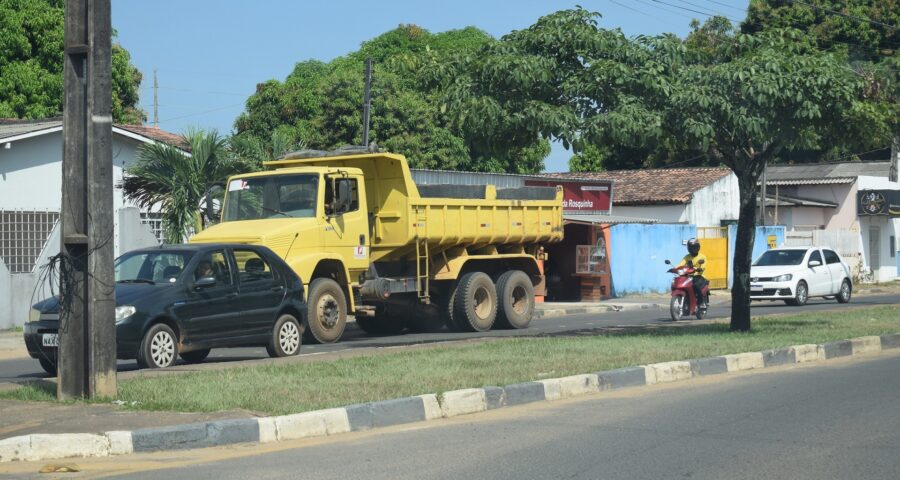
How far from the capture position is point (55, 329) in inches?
500

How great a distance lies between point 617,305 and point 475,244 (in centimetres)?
955

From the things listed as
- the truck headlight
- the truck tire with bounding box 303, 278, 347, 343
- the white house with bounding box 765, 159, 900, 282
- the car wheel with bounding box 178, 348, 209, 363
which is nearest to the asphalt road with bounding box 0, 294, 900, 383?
the car wheel with bounding box 178, 348, 209, 363

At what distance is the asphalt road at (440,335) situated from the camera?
583 inches

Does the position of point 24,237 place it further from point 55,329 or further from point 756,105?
point 756,105

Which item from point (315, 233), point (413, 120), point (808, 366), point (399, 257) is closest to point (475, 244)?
point (399, 257)

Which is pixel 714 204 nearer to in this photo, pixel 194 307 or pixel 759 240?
pixel 759 240

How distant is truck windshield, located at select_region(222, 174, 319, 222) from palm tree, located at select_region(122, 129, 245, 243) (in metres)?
3.51

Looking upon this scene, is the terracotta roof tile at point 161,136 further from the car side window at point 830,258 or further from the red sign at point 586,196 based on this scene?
the car side window at point 830,258

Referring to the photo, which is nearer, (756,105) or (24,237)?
(756,105)

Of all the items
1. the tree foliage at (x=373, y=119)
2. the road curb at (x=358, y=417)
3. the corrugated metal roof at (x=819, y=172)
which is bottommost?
the road curb at (x=358, y=417)

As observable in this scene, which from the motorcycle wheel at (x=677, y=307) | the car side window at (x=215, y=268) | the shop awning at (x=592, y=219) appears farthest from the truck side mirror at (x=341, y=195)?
the shop awning at (x=592, y=219)

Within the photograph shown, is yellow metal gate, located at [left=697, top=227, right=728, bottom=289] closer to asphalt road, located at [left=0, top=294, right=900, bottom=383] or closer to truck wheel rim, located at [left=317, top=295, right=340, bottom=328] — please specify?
asphalt road, located at [left=0, top=294, right=900, bottom=383]

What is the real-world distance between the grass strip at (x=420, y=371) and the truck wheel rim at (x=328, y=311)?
3.49 m

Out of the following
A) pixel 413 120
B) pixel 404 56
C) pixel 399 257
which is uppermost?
pixel 413 120
